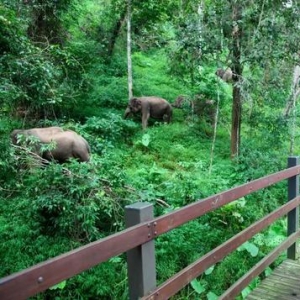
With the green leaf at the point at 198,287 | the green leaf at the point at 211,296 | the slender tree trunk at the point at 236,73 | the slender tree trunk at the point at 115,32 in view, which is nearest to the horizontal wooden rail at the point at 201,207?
the green leaf at the point at 211,296

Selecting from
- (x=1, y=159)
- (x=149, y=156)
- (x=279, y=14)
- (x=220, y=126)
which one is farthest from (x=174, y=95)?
(x=1, y=159)

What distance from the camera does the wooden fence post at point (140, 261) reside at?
7.06 feet

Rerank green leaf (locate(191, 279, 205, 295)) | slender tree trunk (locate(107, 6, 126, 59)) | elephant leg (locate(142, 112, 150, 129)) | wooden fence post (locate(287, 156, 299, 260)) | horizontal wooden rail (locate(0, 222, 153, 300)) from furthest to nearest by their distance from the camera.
A: slender tree trunk (locate(107, 6, 126, 59)) < elephant leg (locate(142, 112, 150, 129)) < green leaf (locate(191, 279, 205, 295)) < wooden fence post (locate(287, 156, 299, 260)) < horizontal wooden rail (locate(0, 222, 153, 300))

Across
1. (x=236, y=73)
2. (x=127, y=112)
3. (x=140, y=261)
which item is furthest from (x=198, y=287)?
(x=127, y=112)

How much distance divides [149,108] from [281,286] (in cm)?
817

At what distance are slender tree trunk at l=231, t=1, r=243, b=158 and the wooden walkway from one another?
4591mm

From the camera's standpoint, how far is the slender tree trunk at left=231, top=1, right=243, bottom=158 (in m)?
7.79

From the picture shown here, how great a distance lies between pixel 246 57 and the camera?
7809 mm

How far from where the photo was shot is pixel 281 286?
11.8 feet

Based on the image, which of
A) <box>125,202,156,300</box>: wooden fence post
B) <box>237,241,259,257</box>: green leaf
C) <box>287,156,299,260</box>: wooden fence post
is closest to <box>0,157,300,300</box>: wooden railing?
<box>125,202,156,300</box>: wooden fence post

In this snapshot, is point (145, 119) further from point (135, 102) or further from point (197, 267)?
point (197, 267)

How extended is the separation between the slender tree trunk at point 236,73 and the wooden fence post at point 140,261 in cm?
609

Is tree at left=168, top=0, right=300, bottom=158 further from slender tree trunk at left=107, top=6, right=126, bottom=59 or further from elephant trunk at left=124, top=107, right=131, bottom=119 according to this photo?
slender tree trunk at left=107, top=6, right=126, bottom=59

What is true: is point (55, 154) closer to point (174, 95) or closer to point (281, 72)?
point (281, 72)
